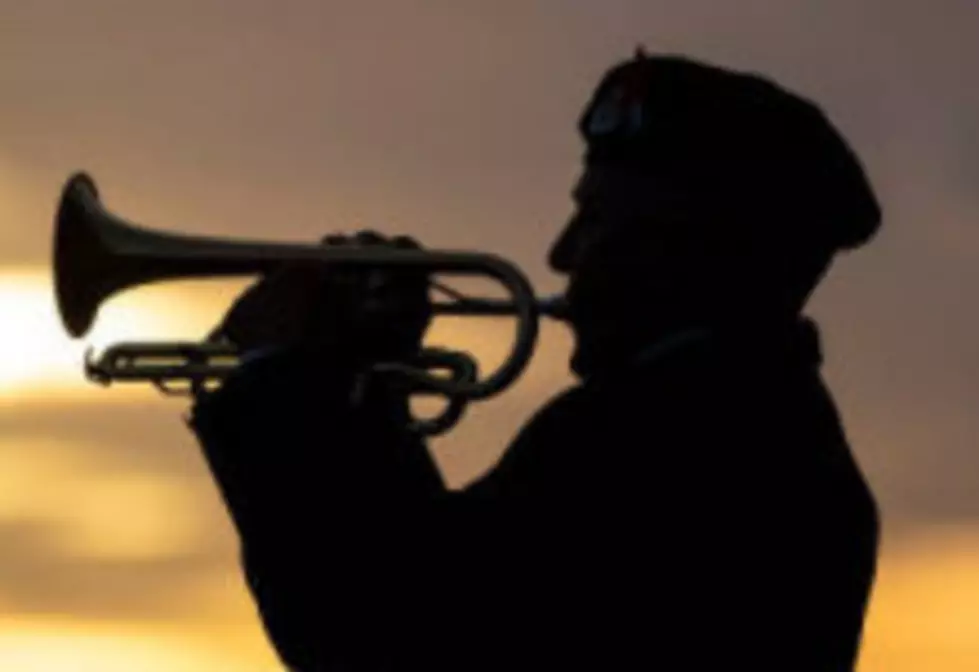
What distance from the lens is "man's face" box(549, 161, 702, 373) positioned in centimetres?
535

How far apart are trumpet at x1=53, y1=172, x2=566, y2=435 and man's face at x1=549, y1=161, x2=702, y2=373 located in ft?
2.59

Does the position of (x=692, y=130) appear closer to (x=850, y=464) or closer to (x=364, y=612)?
(x=850, y=464)

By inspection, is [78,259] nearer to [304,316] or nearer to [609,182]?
[304,316]

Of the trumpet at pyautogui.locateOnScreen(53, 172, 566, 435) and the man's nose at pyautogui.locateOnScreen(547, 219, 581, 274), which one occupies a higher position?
the trumpet at pyautogui.locateOnScreen(53, 172, 566, 435)

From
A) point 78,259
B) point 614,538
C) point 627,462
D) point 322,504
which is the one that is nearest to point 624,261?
point 627,462

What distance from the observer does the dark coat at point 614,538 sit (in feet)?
16.7

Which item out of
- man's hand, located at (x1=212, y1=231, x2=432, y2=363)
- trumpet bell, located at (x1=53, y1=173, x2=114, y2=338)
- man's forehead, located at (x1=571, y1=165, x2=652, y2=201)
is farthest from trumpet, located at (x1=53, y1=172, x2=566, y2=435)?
man's forehead, located at (x1=571, y1=165, x2=652, y2=201)

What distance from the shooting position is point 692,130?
18.2 ft

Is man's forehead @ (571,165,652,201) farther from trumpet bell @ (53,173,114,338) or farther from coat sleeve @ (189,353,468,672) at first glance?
trumpet bell @ (53,173,114,338)

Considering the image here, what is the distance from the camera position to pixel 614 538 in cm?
509

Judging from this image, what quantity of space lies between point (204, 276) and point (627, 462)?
2.20 m

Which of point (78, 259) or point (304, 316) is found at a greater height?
point (78, 259)

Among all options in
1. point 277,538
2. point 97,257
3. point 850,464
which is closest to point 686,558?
point 850,464

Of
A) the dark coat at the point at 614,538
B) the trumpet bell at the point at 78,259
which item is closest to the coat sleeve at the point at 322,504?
the dark coat at the point at 614,538
